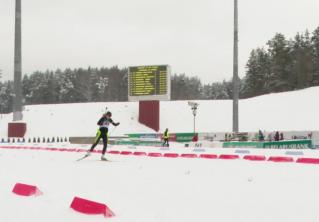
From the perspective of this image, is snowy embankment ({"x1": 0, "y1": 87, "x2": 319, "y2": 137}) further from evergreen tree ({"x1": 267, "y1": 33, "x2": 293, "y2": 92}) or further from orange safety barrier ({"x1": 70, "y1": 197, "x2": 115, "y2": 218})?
orange safety barrier ({"x1": 70, "y1": 197, "x2": 115, "y2": 218})

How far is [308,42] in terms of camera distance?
88.9m

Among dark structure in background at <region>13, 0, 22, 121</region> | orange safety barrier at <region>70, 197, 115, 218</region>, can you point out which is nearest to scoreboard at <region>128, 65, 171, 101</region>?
dark structure in background at <region>13, 0, 22, 121</region>

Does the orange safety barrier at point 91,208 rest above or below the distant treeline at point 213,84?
below

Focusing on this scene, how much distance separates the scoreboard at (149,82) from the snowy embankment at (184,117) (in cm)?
498

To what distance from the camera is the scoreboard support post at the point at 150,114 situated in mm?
49119

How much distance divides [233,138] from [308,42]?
6593 cm

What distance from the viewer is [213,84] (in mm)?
135125

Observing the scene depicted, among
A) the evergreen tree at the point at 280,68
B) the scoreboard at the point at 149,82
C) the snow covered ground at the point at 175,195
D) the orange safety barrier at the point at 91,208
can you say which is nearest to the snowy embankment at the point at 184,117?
the scoreboard at the point at 149,82

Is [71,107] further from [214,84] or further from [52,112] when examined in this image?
[214,84]

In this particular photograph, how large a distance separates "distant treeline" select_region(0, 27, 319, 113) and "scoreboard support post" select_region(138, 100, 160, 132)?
38.9 metres

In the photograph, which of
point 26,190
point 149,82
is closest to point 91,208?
point 26,190

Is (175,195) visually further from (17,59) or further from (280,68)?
(280,68)

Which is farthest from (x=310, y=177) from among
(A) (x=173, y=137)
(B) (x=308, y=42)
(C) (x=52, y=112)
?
(B) (x=308, y=42)

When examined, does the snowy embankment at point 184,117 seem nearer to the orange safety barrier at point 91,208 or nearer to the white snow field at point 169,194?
the white snow field at point 169,194
